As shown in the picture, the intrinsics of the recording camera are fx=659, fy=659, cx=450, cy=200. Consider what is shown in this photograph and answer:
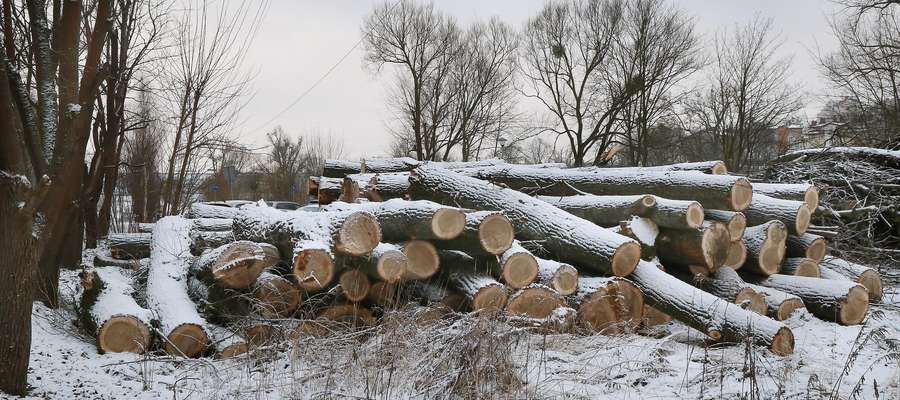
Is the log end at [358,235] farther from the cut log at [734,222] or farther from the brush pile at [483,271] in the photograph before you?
the cut log at [734,222]

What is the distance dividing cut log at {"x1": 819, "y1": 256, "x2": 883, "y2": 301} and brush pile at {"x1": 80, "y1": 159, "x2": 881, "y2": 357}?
0.08ft

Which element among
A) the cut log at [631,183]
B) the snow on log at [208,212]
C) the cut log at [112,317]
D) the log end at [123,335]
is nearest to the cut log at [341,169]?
the snow on log at [208,212]

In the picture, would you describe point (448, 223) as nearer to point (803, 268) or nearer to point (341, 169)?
point (803, 268)

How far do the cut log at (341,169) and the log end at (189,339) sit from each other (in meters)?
6.08

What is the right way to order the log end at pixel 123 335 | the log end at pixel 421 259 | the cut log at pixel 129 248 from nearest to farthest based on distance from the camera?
the log end at pixel 123 335
the log end at pixel 421 259
the cut log at pixel 129 248

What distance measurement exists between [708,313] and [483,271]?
190 centimetres

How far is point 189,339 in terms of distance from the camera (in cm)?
495

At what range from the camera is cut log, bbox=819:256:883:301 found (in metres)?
7.56

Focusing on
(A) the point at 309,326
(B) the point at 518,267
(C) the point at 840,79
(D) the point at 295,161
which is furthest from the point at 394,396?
(D) the point at 295,161

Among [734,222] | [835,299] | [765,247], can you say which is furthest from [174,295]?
[835,299]

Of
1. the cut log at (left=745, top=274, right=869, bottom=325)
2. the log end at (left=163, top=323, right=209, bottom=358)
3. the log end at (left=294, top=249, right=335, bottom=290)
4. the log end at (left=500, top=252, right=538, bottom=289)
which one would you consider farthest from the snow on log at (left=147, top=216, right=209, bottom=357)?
the cut log at (left=745, top=274, right=869, bottom=325)

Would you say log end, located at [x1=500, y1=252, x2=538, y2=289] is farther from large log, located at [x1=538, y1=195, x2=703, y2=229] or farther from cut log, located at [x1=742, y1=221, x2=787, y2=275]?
cut log, located at [x1=742, y1=221, x2=787, y2=275]

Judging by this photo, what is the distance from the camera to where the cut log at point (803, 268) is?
7.48 m

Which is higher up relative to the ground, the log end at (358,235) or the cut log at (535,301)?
the log end at (358,235)
